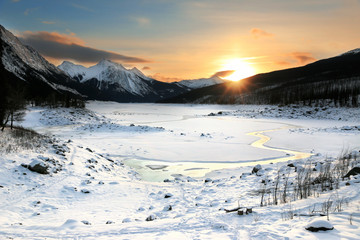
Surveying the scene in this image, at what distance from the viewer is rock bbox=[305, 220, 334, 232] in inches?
187

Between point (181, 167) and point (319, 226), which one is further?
point (181, 167)

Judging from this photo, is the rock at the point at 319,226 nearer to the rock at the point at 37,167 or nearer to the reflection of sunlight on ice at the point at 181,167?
the reflection of sunlight on ice at the point at 181,167

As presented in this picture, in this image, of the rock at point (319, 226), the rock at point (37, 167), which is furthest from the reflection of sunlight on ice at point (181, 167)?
the rock at point (319, 226)

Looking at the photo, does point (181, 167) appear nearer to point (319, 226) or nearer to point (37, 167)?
point (37, 167)

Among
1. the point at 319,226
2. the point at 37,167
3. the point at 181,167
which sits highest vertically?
the point at 319,226

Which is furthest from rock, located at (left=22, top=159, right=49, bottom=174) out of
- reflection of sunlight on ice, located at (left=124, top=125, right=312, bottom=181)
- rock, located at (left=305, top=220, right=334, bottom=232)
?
rock, located at (left=305, top=220, right=334, bottom=232)

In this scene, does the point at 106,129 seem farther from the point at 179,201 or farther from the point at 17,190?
the point at 179,201

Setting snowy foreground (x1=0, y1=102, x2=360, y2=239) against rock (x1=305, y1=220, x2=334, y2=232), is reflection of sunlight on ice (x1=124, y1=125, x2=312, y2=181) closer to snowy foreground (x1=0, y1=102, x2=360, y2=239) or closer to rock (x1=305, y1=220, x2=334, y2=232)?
snowy foreground (x1=0, y1=102, x2=360, y2=239)

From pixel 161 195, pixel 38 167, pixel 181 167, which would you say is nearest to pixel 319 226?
pixel 161 195

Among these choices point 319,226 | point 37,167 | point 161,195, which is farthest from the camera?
point 37,167

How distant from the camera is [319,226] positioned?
4773 mm

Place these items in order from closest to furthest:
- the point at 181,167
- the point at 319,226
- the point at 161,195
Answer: the point at 319,226 < the point at 161,195 < the point at 181,167

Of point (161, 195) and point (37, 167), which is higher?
point (37, 167)

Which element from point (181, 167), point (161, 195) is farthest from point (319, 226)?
point (181, 167)
